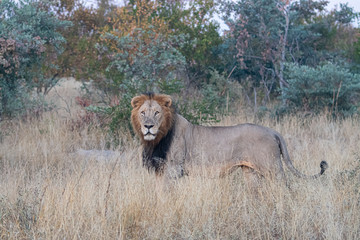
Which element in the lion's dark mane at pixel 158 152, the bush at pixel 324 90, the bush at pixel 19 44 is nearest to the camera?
the lion's dark mane at pixel 158 152

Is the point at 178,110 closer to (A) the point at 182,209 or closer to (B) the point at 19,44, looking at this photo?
(B) the point at 19,44

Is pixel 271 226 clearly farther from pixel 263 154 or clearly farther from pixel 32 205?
pixel 32 205

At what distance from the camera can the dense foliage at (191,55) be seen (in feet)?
30.3

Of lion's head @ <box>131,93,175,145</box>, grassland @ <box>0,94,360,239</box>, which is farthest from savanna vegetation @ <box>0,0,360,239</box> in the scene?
lion's head @ <box>131,93,175,145</box>

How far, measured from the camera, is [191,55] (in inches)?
557

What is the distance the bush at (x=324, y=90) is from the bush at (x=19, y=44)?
5650mm

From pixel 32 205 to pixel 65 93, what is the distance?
500 inches

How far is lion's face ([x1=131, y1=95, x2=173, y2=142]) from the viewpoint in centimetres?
516

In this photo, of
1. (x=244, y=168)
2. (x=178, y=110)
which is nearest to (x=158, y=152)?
(x=244, y=168)

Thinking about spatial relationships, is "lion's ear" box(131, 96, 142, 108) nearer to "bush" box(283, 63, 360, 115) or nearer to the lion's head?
the lion's head

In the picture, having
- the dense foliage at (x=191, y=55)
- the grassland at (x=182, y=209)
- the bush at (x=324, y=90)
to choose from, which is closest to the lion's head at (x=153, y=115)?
the grassland at (x=182, y=209)

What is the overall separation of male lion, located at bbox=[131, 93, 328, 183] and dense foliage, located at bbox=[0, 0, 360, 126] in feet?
9.24

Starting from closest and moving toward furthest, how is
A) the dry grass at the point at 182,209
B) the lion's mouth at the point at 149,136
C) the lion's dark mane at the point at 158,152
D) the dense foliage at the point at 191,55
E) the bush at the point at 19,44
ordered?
1. the dry grass at the point at 182,209
2. the lion's mouth at the point at 149,136
3. the lion's dark mane at the point at 158,152
4. the bush at the point at 19,44
5. the dense foliage at the point at 191,55

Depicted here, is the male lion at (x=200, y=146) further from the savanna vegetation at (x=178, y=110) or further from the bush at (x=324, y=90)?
the bush at (x=324, y=90)
